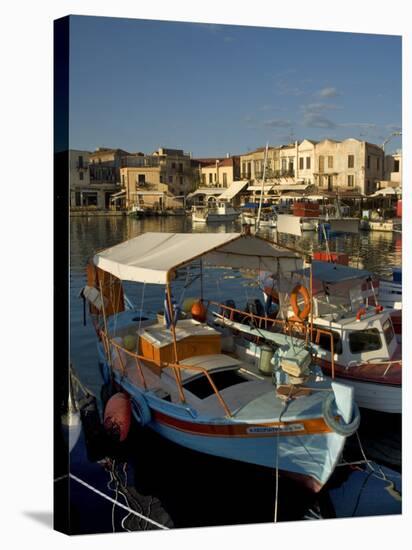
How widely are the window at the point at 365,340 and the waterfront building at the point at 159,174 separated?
1045 inches

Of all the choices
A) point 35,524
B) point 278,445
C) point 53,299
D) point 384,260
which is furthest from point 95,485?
point 384,260

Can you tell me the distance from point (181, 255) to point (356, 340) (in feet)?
8.58

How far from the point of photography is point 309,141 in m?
26.3

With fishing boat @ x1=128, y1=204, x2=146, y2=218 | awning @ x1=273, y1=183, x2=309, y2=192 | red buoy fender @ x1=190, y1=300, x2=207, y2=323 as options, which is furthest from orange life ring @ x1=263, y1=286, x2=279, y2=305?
fishing boat @ x1=128, y1=204, x2=146, y2=218

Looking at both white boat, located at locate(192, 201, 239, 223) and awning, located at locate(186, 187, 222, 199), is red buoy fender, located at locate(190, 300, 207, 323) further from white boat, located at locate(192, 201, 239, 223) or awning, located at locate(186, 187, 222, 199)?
awning, located at locate(186, 187, 222, 199)

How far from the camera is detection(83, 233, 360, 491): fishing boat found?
4750 mm

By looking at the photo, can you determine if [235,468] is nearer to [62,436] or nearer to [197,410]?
[197,410]

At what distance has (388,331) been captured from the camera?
6.79m

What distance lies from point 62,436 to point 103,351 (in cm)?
290

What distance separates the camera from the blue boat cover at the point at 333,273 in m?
7.65

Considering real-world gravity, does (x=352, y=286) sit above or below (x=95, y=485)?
above

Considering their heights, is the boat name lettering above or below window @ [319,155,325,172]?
Answer: below

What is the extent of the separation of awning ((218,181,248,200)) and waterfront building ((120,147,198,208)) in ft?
9.79

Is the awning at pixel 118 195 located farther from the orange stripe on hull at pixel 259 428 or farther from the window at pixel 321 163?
the orange stripe on hull at pixel 259 428
